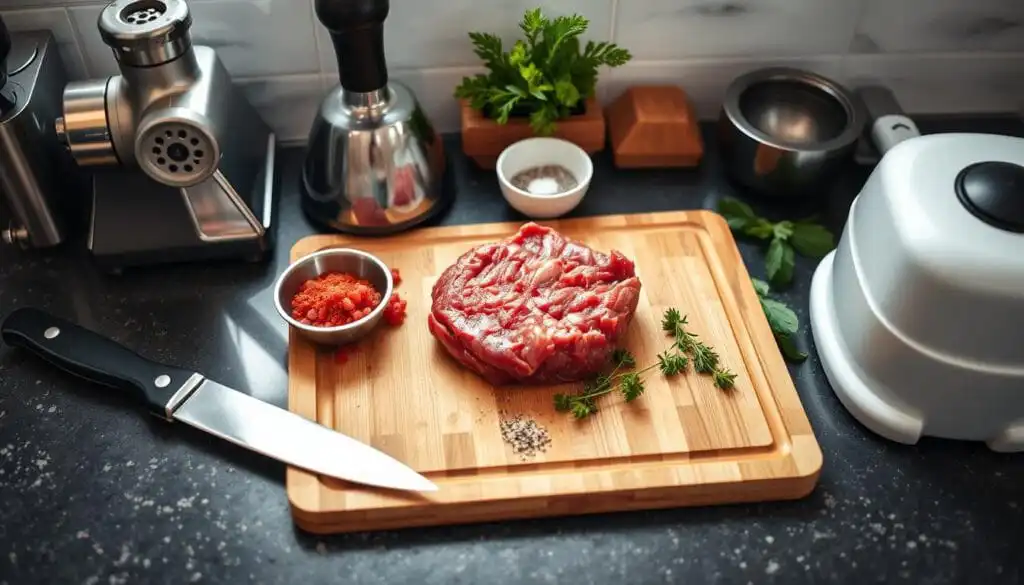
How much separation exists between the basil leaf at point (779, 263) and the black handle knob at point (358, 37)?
0.57 metres

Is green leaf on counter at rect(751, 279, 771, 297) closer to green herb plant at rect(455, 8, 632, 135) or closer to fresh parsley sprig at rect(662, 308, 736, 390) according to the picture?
fresh parsley sprig at rect(662, 308, 736, 390)

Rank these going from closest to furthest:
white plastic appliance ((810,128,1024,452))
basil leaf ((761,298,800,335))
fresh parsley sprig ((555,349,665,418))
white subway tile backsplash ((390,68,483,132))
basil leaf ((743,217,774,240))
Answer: white plastic appliance ((810,128,1024,452)) → fresh parsley sprig ((555,349,665,418)) → basil leaf ((761,298,800,335)) → basil leaf ((743,217,774,240)) → white subway tile backsplash ((390,68,483,132))

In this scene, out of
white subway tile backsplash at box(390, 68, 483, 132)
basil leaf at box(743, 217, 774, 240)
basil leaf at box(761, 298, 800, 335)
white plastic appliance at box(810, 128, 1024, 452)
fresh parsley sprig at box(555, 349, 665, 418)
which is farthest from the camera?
white subway tile backsplash at box(390, 68, 483, 132)

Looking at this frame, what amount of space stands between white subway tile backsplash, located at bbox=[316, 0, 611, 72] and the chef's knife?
0.53 metres

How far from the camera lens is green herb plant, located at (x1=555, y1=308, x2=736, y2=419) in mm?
1023

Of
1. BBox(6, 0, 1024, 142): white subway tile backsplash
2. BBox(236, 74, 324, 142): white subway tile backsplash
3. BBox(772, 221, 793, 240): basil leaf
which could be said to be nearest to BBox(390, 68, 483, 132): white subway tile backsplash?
BBox(6, 0, 1024, 142): white subway tile backsplash

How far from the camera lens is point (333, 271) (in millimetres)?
1147

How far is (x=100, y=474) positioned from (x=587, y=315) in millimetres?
584

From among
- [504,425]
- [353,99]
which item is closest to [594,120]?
[353,99]

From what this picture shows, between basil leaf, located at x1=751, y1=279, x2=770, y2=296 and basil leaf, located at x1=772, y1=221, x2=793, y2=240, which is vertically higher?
basil leaf, located at x1=772, y1=221, x2=793, y2=240

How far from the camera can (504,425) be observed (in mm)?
1007

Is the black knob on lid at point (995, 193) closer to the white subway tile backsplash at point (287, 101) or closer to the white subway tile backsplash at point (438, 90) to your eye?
the white subway tile backsplash at point (438, 90)

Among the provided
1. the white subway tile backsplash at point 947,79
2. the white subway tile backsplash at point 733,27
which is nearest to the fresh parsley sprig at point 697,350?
the white subway tile backsplash at point 733,27

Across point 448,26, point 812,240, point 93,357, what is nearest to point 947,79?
point 812,240
